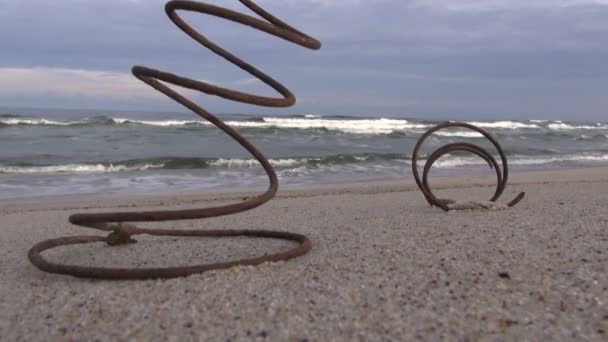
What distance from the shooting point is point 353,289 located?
3338 millimetres

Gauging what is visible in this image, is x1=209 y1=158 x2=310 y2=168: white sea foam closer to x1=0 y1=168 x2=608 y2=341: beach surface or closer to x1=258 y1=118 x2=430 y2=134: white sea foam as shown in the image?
x1=0 y1=168 x2=608 y2=341: beach surface

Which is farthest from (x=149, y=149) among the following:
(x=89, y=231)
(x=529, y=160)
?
(x=89, y=231)

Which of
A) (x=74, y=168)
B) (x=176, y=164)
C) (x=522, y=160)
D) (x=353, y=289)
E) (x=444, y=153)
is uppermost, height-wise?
(x=444, y=153)

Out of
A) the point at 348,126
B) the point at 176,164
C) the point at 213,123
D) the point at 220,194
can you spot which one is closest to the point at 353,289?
the point at 213,123

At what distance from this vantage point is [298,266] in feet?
12.9

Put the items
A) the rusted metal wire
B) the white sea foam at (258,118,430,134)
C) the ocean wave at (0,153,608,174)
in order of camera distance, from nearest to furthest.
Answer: the rusted metal wire, the ocean wave at (0,153,608,174), the white sea foam at (258,118,430,134)

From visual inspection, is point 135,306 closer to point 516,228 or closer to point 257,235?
point 257,235

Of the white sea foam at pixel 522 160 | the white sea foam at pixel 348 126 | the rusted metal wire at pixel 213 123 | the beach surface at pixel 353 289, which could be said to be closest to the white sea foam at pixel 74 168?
the white sea foam at pixel 522 160

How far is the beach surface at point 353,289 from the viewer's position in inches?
110

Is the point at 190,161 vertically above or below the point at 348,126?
below

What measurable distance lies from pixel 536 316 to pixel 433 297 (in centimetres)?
51

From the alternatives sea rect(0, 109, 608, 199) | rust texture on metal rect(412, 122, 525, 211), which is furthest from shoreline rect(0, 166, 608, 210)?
rust texture on metal rect(412, 122, 525, 211)

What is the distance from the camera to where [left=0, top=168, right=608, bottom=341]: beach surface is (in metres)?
2.80

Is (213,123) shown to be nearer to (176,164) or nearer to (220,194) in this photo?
(220,194)
